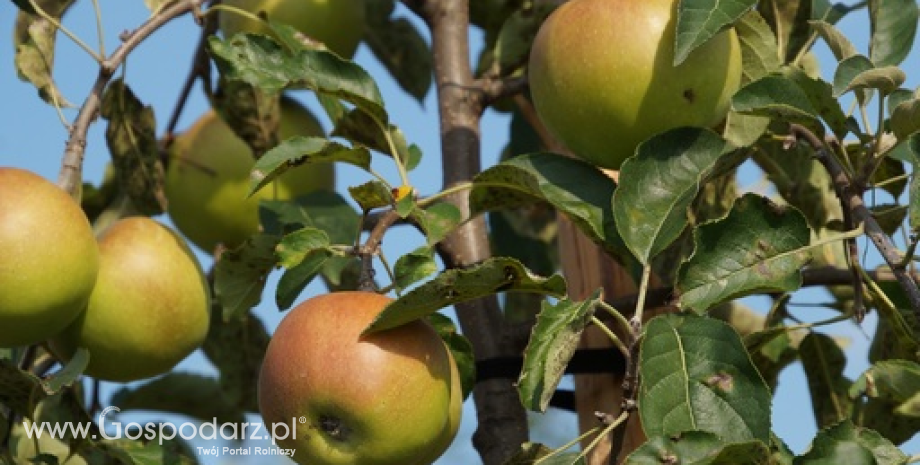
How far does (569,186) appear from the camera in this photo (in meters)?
1.25

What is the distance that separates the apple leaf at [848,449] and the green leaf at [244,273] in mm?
533

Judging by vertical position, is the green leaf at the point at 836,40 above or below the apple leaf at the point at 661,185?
above

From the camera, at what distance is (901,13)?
50.1 inches

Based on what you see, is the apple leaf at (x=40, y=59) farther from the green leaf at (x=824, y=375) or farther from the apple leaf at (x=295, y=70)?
the green leaf at (x=824, y=375)

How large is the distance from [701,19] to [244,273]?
1.62 feet

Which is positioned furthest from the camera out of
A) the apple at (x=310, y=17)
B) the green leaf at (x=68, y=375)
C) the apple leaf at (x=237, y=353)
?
the apple leaf at (x=237, y=353)

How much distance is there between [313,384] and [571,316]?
0.20 m

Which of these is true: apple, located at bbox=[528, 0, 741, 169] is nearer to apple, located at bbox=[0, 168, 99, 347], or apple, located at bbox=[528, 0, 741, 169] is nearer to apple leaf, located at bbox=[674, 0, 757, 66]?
apple leaf, located at bbox=[674, 0, 757, 66]

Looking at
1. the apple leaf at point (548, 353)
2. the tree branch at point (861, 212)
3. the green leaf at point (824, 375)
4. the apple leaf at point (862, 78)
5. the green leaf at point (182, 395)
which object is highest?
the apple leaf at point (862, 78)

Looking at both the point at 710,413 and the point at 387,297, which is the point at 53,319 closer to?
the point at 387,297

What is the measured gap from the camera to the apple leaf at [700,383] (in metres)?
1.06

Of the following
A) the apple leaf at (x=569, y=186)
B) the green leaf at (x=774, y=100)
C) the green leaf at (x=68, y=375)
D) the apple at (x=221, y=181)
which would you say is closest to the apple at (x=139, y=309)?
the green leaf at (x=68, y=375)

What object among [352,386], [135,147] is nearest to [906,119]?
[352,386]

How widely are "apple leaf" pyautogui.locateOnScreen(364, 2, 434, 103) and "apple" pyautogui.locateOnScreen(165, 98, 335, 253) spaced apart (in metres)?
Result: 0.21
